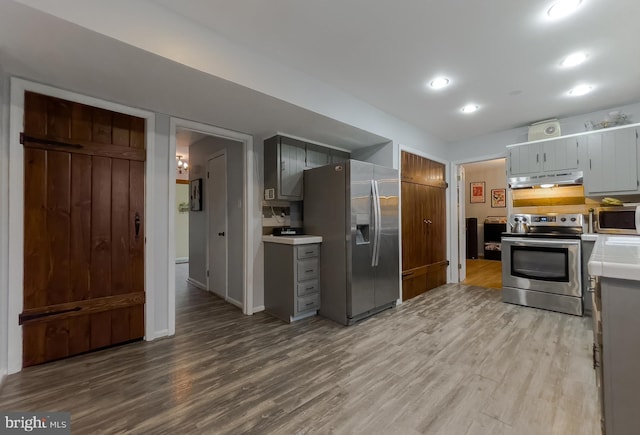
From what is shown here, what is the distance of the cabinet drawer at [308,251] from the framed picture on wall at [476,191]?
6.50m

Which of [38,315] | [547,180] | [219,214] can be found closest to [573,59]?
[547,180]

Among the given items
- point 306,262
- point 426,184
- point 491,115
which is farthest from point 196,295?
point 491,115

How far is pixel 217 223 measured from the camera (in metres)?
4.07

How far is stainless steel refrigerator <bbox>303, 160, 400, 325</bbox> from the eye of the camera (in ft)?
9.77

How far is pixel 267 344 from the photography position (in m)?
2.52

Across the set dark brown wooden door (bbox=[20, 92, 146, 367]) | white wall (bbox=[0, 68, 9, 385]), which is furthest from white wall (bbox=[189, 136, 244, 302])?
white wall (bbox=[0, 68, 9, 385])

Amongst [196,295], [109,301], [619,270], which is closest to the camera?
[619,270]

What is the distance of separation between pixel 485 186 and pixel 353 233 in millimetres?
6464

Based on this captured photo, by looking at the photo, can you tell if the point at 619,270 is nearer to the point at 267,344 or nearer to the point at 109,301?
the point at 267,344

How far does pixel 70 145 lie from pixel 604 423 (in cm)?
365

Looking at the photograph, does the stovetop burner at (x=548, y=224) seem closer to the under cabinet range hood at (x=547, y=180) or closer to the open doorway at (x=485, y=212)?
the under cabinet range hood at (x=547, y=180)

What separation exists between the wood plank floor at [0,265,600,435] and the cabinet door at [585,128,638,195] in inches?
67.0

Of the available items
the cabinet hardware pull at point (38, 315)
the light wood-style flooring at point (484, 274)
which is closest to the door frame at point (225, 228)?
the cabinet hardware pull at point (38, 315)

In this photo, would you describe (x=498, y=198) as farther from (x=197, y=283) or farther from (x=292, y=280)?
(x=197, y=283)
